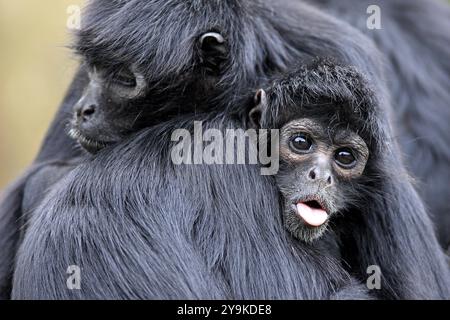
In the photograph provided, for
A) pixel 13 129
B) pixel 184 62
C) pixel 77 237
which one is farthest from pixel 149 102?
pixel 13 129

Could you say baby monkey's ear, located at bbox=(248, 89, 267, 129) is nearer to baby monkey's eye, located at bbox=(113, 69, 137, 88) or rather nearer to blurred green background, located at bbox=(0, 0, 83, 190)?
baby monkey's eye, located at bbox=(113, 69, 137, 88)

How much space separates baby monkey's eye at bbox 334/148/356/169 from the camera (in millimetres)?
5984

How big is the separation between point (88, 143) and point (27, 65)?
29.1ft

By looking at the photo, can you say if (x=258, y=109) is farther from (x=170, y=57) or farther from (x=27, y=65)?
(x=27, y=65)

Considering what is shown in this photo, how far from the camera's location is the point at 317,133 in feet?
19.4

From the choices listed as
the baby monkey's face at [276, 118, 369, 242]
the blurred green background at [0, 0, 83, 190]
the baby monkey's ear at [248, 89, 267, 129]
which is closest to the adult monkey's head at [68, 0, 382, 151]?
the baby monkey's ear at [248, 89, 267, 129]

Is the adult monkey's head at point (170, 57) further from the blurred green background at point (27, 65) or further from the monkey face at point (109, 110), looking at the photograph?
the blurred green background at point (27, 65)

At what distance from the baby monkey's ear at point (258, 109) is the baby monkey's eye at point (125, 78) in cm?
96

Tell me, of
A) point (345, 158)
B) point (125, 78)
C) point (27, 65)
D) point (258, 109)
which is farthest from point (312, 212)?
point (27, 65)

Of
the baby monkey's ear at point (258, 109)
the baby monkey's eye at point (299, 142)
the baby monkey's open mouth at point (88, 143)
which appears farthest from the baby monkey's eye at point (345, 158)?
the baby monkey's open mouth at point (88, 143)

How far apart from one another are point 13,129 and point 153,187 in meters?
9.93

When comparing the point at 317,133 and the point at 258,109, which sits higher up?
the point at 258,109

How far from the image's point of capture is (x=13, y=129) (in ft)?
49.8
